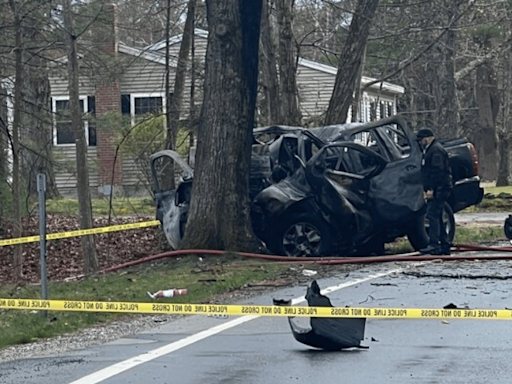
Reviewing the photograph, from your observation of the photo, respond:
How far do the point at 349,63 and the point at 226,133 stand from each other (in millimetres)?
7262

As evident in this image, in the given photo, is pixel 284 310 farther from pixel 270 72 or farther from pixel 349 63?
pixel 270 72

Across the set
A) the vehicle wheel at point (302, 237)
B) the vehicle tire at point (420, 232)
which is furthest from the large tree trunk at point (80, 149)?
the vehicle tire at point (420, 232)

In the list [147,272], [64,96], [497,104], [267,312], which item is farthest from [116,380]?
→ [497,104]

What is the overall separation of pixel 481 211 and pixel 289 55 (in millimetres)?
8495

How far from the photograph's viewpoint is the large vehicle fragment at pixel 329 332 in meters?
9.62

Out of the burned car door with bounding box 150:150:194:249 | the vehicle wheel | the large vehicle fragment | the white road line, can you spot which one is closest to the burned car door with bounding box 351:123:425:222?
the vehicle wheel

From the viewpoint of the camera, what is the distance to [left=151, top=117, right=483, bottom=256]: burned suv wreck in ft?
58.5

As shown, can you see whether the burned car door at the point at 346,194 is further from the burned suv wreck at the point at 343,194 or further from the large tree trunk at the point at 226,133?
Result: the large tree trunk at the point at 226,133

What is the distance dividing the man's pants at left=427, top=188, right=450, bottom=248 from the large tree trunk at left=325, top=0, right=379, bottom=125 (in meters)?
7.87

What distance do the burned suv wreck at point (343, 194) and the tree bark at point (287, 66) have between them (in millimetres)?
6102

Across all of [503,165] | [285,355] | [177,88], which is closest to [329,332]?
[285,355]

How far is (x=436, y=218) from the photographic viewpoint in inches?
684

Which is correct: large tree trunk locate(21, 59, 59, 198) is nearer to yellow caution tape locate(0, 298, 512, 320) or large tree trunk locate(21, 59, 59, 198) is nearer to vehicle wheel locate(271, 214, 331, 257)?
vehicle wheel locate(271, 214, 331, 257)

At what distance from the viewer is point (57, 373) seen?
8.91 m
